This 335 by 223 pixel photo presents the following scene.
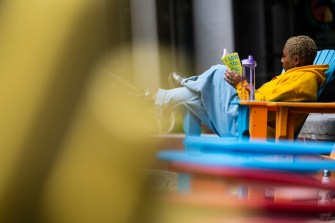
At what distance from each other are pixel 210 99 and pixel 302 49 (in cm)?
69

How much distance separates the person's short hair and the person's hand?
455mm

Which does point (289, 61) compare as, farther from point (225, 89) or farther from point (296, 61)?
point (225, 89)

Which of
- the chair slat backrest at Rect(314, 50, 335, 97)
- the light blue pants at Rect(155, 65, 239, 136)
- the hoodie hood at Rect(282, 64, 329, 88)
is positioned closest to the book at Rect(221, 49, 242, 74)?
the light blue pants at Rect(155, 65, 239, 136)

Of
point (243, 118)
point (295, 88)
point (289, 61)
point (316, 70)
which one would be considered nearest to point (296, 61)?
point (289, 61)

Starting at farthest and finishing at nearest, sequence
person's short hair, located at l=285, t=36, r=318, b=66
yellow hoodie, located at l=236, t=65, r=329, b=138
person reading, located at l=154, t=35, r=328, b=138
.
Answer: person's short hair, located at l=285, t=36, r=318, b=66
person reading, located at l=154, t=35, r=328, b=138
yellow hoodie, located at l=236, t=65, r=329, b=138

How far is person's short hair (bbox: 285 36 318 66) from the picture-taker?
3.59m

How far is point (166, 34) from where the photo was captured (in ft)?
35.1

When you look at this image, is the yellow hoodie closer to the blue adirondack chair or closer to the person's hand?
the person's hand

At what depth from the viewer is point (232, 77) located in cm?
344

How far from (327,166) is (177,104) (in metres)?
1.33

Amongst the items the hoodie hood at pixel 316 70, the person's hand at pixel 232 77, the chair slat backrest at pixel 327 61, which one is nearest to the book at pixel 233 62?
the person's hand at pixel 232 77

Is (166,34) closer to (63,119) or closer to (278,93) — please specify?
(278,93)

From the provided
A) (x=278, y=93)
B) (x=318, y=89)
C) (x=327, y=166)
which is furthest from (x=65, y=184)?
(x=318, y=89)

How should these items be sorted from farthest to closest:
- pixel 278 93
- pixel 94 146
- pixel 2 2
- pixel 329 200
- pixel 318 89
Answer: pixel 318 89
pixel 278 93
pixel 329 200
pixel 94 146
pixel 2 2
